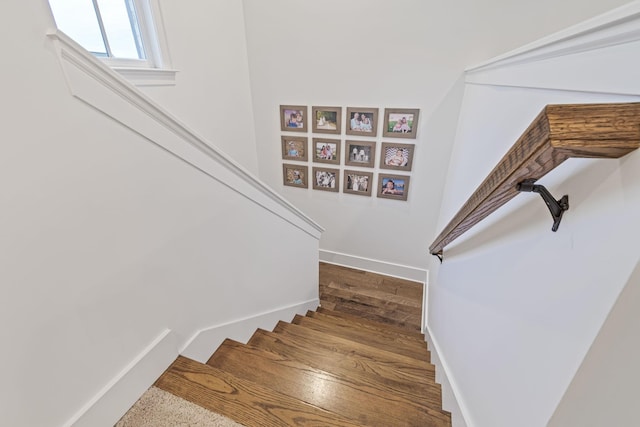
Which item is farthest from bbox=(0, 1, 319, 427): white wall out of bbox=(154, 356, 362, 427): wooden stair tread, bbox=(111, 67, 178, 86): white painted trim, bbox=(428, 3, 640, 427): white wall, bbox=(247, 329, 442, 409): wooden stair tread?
bbox=(428, 3, 640, 427): white wall

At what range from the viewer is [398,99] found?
7.39 feet

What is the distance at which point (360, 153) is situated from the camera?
2.57 metres

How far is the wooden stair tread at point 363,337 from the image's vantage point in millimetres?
1849

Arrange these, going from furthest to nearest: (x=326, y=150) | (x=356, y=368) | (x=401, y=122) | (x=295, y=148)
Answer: (x=295, y=148) < (x=326, y=150) < (x=401, y=122) < (x=356, y=368)

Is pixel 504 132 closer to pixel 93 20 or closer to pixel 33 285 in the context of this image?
pixel 33 285

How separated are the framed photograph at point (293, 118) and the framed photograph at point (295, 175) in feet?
1.26

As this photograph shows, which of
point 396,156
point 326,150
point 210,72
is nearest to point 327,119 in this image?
point 326,150

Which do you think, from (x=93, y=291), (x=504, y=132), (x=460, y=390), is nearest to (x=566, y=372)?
(x=460, y=390)

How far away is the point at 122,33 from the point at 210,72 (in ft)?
2.00

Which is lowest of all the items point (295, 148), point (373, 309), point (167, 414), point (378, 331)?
point (373, 309)

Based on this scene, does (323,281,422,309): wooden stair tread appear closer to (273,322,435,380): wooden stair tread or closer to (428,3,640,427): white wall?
(273,322,435,380): wooden stair tread

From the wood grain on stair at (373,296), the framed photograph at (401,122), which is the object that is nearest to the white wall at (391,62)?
the framed photograph at (401,122)

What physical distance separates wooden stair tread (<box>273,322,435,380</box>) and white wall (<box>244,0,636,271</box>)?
1356mm

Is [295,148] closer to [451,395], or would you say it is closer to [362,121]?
[362,121]
